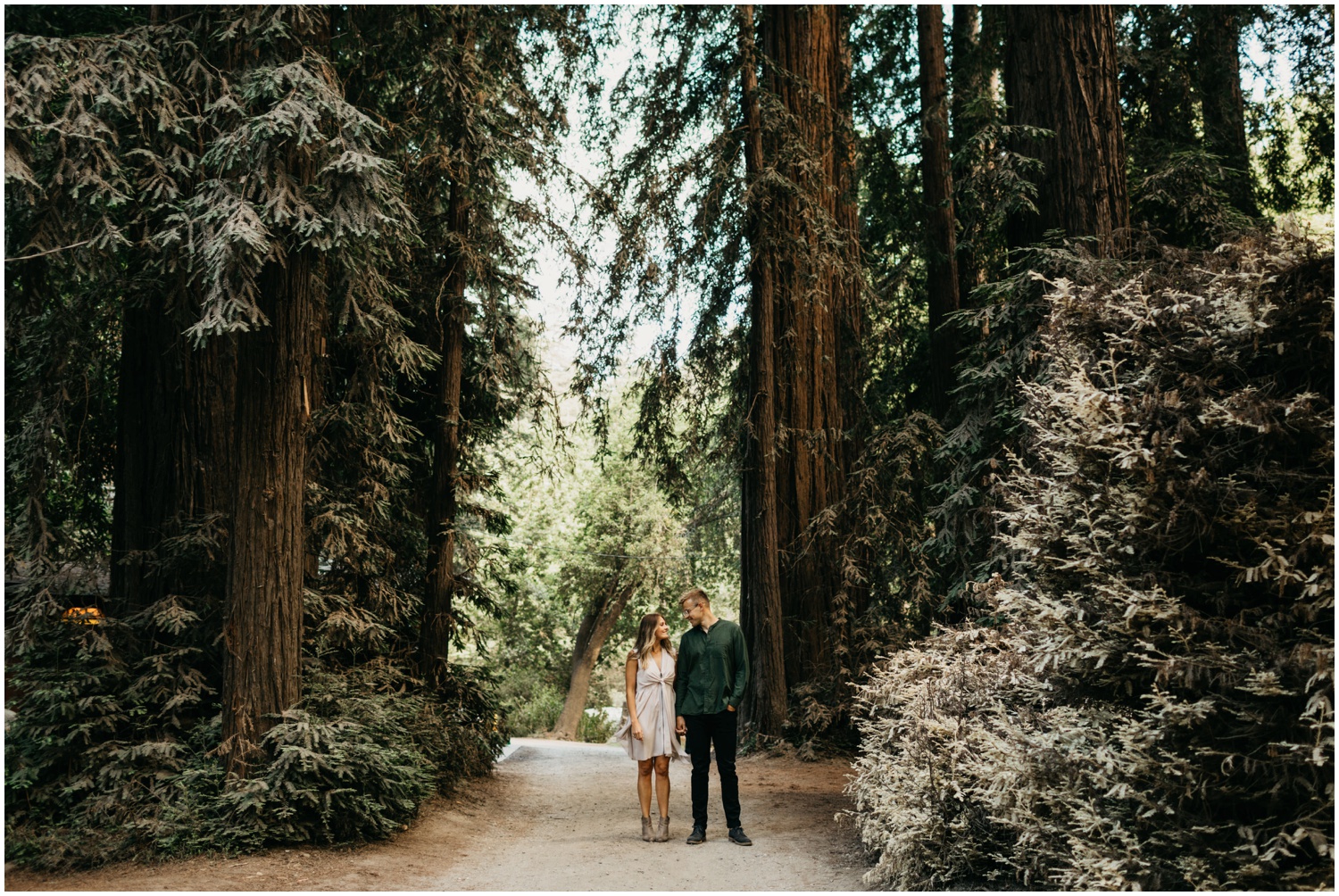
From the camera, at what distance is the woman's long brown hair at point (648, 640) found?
8258mm

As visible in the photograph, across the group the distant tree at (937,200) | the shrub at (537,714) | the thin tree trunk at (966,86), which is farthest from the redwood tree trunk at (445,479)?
the shrub at (537,714)

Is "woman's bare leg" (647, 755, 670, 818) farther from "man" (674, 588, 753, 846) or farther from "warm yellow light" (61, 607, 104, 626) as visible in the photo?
"warm yellow light" (61, 607, 104, 626)

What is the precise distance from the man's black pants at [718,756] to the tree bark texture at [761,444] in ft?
17.3

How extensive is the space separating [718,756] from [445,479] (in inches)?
208

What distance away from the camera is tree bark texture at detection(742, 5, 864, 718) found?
12914 mm

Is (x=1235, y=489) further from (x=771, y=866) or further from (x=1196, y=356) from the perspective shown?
(x=771, y=866)

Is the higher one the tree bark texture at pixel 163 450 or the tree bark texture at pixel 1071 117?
the tree bark texture at pixel 1071 117

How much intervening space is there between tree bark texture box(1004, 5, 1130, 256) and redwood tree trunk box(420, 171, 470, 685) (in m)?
6.07

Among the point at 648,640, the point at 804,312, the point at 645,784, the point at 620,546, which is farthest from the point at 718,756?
the point at 620,546

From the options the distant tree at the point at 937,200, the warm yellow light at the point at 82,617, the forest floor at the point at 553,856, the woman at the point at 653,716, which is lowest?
the forest floor at the point at 553,856

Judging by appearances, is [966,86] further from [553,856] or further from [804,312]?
[553,856]

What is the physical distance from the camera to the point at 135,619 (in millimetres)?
8766

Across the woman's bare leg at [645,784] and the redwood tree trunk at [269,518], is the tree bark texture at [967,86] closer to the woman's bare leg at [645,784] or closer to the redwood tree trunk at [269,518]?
the woman's bare leg at [645,784]

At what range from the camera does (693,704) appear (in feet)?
25.9
